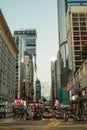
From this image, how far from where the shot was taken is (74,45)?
163 m

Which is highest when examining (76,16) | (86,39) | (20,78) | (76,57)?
(76,16)

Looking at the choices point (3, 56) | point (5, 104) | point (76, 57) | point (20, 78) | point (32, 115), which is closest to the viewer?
point (32, 115)

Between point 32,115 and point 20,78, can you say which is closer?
point 32,115

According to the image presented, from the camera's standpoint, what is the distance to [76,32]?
166 m

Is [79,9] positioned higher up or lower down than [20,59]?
higher up

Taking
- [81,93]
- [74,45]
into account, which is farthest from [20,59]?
[81,93]

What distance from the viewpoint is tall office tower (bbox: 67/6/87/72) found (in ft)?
531

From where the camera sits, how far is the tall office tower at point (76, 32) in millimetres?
161875

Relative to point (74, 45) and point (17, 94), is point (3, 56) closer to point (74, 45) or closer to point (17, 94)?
point (74, 45)

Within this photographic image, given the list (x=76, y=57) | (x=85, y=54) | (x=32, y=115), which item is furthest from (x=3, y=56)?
(x=76, y=57)

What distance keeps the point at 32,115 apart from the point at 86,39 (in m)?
127

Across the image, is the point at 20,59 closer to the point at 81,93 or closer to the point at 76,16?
the point at 76,16

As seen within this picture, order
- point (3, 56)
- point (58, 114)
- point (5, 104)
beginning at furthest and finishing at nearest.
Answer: point (3, 56), point (5, 104), point (58, 114)

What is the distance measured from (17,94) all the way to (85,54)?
105 meters
